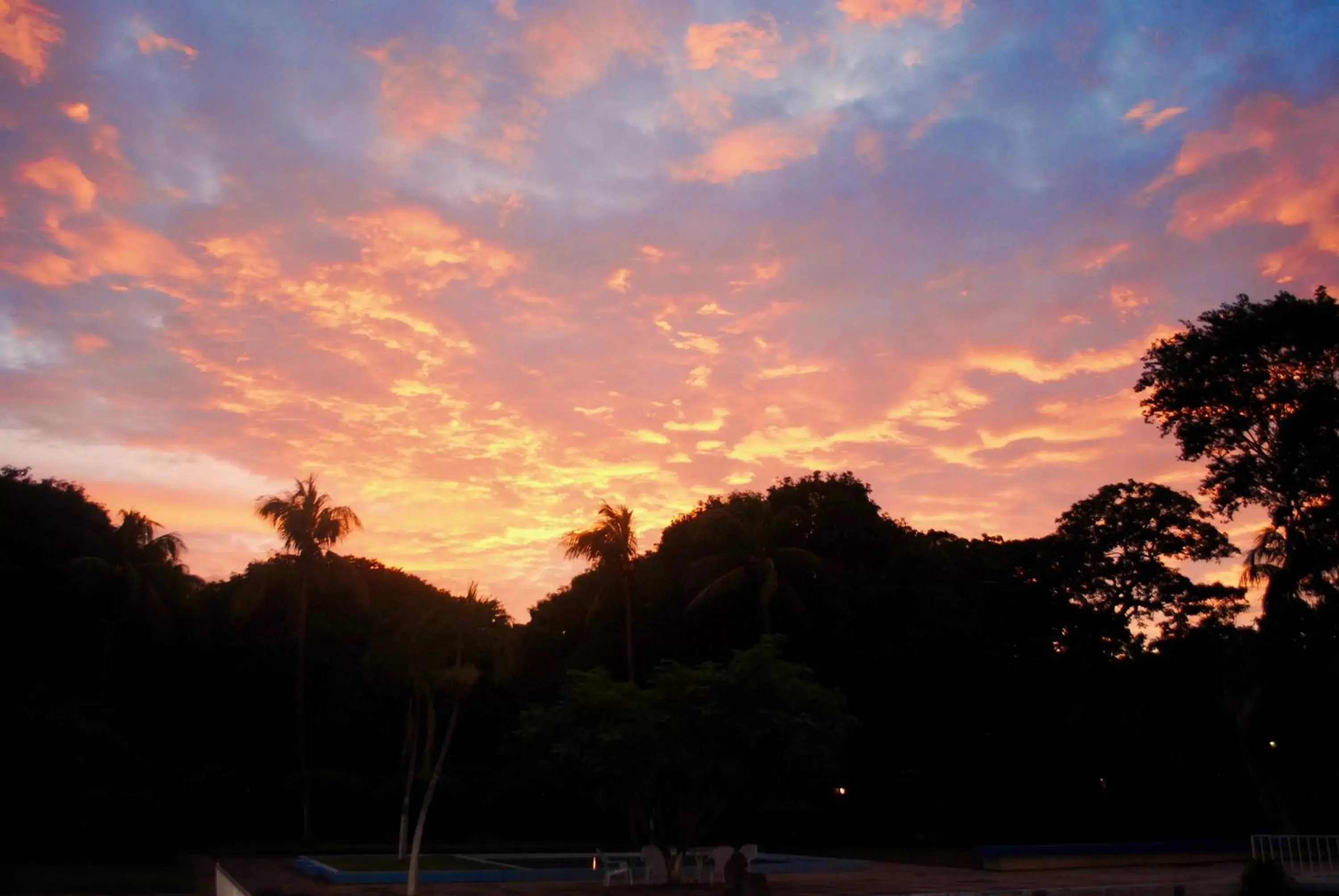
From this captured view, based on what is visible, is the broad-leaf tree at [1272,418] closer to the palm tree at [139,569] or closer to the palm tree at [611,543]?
the palm tree at [611,543]

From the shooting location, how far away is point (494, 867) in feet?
86.9

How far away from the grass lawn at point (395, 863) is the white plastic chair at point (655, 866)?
453 centimetres

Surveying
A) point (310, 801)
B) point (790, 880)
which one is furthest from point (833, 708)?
point (310, 801)

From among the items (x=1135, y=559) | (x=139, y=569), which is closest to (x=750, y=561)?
(x=1135, y=559)

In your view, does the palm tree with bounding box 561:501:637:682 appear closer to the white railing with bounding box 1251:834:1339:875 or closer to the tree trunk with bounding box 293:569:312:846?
the tree trunk with bounding box 293:569:312:846

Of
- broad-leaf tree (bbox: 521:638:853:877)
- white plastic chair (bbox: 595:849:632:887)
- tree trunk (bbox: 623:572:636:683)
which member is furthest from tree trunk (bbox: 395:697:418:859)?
tree trunk (bbox: 623:572:636:683)

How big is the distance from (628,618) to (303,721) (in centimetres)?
1096

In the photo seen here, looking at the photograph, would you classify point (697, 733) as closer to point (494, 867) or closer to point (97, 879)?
point (494, 867)

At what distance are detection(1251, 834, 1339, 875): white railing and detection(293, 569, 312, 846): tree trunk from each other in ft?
85.6

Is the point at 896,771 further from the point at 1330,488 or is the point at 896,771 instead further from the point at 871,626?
the point at 1330,488

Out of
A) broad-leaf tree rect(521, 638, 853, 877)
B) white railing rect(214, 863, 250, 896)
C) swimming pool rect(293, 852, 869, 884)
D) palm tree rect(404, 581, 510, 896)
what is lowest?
swimming pool rect(293, 852, 869, 884)

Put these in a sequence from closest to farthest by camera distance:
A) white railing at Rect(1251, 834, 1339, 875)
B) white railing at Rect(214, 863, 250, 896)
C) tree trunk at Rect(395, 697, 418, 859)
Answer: white railing at Rect(214, 863, 250, 896), white railing at Rect(1251, 834, 1339, 875), tree trunk at Rect(395, 697, 418, 859)

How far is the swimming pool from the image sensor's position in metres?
23.0

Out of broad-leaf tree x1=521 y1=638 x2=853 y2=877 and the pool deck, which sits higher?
broad-leaf tree x1=521 y1=638 x2=853 y2=877
